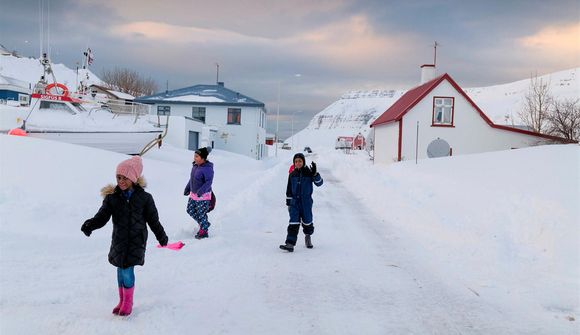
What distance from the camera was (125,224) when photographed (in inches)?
183

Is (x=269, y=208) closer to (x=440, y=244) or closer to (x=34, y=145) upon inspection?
(x=440, y=244)

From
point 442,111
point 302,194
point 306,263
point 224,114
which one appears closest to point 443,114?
point 442,111

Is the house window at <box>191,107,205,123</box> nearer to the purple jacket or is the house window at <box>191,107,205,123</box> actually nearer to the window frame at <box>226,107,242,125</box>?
the window frame at <box>226,107,242,125</box>

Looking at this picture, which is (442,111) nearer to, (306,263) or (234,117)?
(234,117)

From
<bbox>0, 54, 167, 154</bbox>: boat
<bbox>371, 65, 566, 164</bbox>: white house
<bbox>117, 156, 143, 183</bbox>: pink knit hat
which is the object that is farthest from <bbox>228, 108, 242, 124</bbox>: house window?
<bbox>117, 156, 143, 183</bbox>: pink knit hat

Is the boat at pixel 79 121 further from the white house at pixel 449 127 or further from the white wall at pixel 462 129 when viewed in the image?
the white wall at pixel 462 129

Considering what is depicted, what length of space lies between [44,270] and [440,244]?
20.6 feet

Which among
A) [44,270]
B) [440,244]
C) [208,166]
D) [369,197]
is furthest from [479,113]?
[44,270]

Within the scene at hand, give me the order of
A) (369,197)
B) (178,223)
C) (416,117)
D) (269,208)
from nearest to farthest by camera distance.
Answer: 1. (178,223)
2. (269,208)
3. (369,197)
4. (416,117)

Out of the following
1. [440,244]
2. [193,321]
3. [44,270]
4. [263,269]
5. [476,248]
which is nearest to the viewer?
[193,321]

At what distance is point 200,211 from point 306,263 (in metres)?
2.35

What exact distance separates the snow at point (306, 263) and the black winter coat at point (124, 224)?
57 cm

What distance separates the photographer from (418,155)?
88.3 feet

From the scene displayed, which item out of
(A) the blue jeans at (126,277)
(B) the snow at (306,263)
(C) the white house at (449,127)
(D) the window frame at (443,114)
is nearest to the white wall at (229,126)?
(C) the white house at (449,127)
